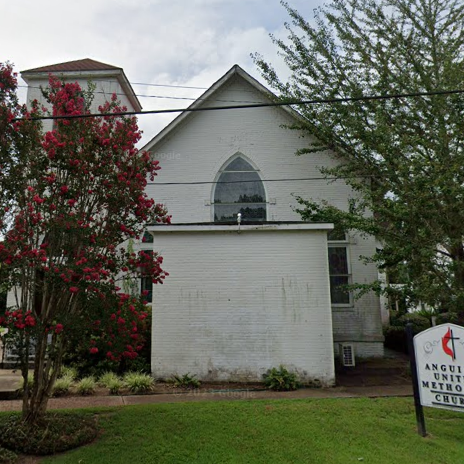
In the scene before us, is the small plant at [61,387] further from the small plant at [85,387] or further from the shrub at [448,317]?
the shrub at [448,317]

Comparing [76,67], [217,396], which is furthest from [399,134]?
[76,67]

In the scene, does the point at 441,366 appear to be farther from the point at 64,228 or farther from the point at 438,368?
the point at 64,228

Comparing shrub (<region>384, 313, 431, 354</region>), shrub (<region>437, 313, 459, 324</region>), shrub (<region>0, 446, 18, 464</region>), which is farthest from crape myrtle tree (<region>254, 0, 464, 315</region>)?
shrub (<region>0, 446, 18, 464</region>)

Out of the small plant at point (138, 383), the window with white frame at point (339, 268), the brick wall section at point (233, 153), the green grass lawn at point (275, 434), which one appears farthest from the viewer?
the brick wall section at point (233, 153)

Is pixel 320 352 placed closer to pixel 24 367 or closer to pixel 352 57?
pixel 24 367

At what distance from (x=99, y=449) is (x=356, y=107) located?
36.2 feet

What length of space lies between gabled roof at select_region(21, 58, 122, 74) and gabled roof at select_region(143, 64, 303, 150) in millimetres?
4322

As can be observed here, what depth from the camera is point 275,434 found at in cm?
592

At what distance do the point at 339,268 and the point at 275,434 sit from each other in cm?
802

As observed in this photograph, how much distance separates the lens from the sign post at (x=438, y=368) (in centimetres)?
581

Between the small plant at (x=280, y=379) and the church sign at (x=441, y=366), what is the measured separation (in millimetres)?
3170

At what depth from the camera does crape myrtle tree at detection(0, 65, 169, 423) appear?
5.41 metres

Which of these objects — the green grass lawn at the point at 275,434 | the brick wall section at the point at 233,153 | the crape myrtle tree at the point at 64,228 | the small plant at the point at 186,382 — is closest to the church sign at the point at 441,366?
the green grass lawn at the point at 275,434

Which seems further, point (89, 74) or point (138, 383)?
point (89, 74)
